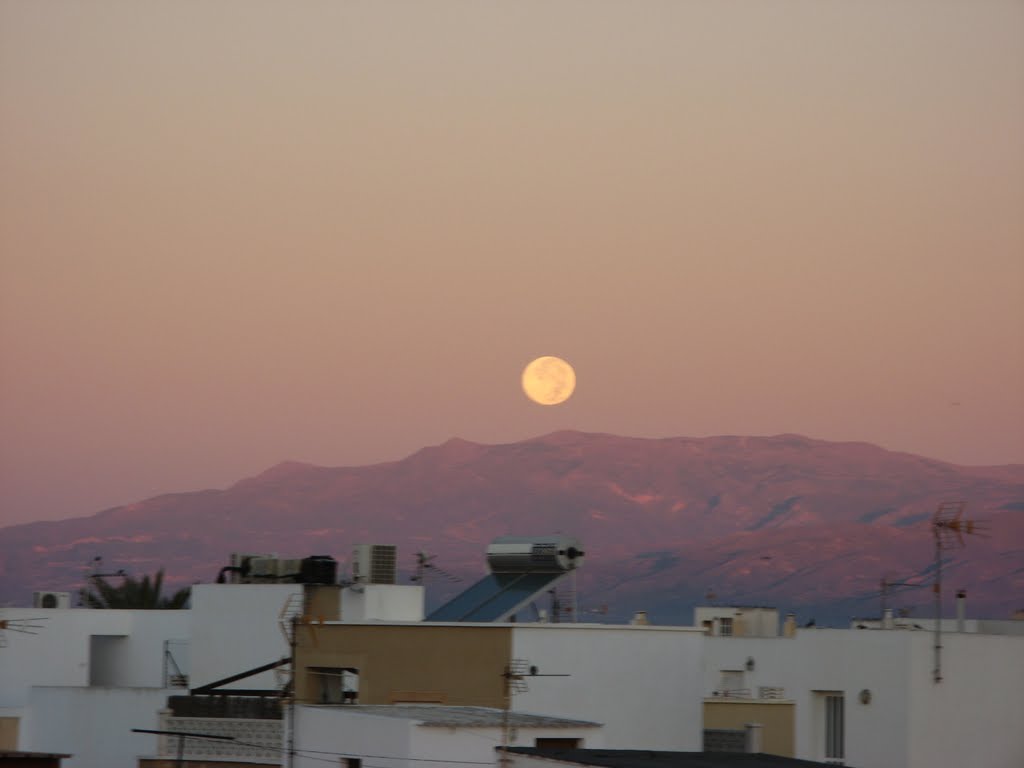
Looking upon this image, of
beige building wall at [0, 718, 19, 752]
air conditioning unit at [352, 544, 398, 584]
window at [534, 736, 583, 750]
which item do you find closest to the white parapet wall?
air conditioning unit at [352, 544, 398, 584]

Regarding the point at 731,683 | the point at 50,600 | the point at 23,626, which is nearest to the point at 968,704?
the point at 731,683

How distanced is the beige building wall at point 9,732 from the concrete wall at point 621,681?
74.7 ft

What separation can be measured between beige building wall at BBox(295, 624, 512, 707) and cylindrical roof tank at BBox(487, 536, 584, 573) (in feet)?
22.8

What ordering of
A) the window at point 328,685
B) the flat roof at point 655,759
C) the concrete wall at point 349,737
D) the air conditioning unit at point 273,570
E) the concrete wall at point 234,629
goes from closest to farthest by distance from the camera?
the flat roof at point 655,759 → the concrete wall at point 349,737 → the window at point 328,685 → the concrete wall at point 234,629 → the air conditioning unit at point 273,570

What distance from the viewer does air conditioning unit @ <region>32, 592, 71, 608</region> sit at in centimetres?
7300

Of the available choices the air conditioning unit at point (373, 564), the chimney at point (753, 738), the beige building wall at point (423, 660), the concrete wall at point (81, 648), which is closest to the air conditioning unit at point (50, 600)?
the concrete wall at point (81, 648)

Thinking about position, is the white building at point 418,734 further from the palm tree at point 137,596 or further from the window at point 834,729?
the palm tree at point 137,596

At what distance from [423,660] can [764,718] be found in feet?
29.7

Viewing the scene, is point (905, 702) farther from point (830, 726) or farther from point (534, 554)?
point (534, 554)

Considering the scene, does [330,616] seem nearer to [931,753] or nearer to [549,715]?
[549,715]

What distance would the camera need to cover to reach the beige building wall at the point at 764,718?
42.7 meters

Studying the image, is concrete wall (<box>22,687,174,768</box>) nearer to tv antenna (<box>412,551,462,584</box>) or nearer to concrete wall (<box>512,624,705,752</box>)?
tv antenna (<box>412,551,462,584</box>)

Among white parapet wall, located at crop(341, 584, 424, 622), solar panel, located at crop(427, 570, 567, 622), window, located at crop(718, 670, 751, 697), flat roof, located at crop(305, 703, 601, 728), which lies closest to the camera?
flat roof, located at crop(305, 703, 601, 728)

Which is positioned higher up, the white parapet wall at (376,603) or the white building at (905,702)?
the white parapet wall at (376,603)
